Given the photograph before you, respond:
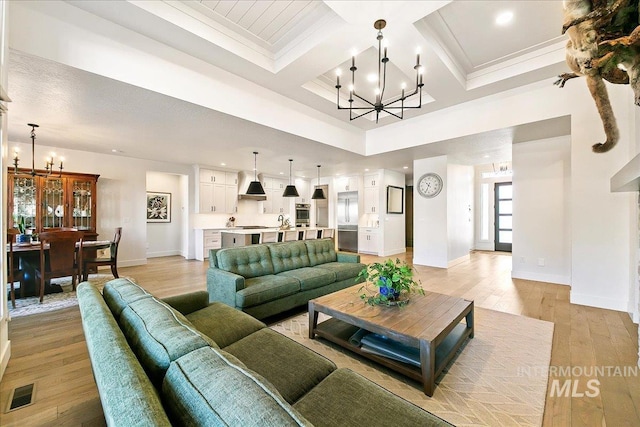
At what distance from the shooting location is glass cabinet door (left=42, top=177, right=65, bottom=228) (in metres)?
4.91

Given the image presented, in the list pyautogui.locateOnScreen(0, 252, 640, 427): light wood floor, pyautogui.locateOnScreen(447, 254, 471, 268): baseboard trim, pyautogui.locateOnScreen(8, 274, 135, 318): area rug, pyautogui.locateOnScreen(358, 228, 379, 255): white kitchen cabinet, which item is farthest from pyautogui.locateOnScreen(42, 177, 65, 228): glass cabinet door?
pyautogui.locateOnScreen(447, 254, 471, 268): baseboard trim

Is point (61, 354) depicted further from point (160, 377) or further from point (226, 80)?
point (226, 80)

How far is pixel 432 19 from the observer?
8.86 ft

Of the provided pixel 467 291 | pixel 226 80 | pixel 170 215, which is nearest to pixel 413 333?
pixel 467 291

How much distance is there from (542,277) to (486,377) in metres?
3.91

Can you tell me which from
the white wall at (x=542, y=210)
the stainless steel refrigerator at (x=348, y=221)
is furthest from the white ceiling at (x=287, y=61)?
the stainless steel refrigerator at (x=348, y=221)

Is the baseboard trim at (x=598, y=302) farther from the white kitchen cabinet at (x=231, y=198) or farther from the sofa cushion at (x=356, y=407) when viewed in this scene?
the white kitchen cabinet at (x=231, y=198)

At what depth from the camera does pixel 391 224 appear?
8.06 metres

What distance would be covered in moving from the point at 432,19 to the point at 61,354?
4789 mm

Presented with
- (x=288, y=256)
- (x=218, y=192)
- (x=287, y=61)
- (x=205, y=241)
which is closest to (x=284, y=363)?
(x=288, y=256)

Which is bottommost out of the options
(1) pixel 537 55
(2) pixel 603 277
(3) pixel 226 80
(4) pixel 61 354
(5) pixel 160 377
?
(4) pixel 61 354

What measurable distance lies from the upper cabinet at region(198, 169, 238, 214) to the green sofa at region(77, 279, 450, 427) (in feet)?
19.8

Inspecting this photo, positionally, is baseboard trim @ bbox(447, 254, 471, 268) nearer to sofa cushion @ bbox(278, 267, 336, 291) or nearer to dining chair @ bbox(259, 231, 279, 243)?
sofa cushion @ bbox(278, 267, 336, 291)

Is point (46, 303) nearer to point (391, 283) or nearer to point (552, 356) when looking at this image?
point (391, 283)
